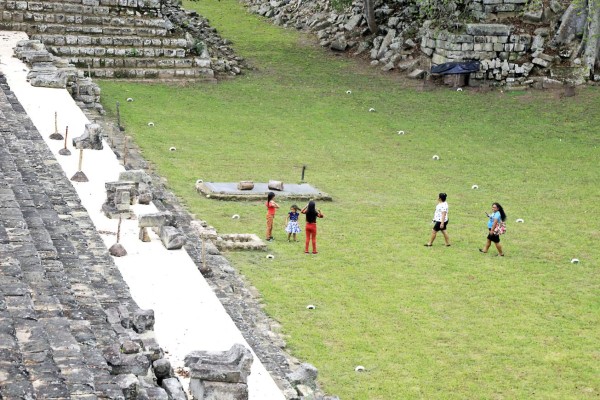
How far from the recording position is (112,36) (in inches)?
1439

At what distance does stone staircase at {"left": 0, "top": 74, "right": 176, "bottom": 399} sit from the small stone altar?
6.80 meters

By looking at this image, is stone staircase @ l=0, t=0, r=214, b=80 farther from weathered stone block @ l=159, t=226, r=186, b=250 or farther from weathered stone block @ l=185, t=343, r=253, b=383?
weathered stone block @ l=185, t=343, r=253, b=383

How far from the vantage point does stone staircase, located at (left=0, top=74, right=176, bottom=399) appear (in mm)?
9094

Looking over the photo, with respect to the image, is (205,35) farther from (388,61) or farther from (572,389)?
(572,389)

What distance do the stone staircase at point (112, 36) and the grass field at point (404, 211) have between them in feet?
3.65

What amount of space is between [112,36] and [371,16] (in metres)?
8.98

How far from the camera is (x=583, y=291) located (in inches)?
785

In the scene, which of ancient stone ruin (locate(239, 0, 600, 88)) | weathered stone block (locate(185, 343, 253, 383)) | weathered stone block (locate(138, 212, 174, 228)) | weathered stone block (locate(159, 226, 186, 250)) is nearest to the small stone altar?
A: weathered stone block (locate(138, 212, 174, 228))

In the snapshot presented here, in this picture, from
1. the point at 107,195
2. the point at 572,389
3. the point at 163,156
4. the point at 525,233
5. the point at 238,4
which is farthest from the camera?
the point at 238,4

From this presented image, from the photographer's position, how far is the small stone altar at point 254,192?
24.8 meters

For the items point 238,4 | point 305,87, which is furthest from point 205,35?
point 238,4

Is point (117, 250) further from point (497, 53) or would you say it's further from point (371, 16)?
point (371, 16)

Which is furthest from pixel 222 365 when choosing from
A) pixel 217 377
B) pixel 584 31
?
pixel 584 31

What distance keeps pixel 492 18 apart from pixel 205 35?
948 cm
